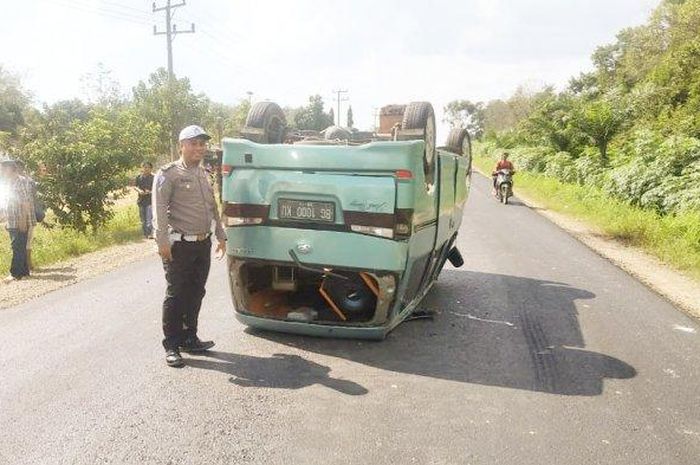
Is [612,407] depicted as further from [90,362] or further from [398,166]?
[90,362]

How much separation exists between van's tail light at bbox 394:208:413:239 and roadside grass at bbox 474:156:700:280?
19.6 feet

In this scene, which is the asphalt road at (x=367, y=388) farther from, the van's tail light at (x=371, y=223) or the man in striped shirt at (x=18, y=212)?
the man in striped shirt at (x=18, y=212)

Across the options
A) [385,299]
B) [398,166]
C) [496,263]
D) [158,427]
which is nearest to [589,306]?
[496,263]

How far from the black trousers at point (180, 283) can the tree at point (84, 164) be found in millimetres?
8037

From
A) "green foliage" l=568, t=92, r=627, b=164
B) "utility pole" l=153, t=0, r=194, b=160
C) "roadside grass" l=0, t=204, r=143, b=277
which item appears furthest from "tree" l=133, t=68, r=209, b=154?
"green foliage" l=568, t=92, r=627, b=164

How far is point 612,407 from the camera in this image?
12.3 ft

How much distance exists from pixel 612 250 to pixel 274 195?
26.6 feet

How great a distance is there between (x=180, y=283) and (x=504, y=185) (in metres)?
15.5

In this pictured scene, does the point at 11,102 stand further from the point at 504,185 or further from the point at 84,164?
the point at 504,185

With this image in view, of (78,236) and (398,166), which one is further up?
(398,166)

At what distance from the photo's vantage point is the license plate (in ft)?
15.0

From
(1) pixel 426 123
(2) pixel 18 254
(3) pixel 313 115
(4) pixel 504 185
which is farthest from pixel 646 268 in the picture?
(3) pixel 313 115

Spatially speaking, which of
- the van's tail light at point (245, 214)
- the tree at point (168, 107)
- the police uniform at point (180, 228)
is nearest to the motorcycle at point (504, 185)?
the van's tail light at point (245, 214)

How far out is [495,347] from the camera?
494 centimetres
